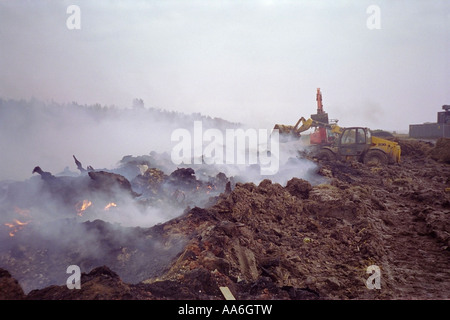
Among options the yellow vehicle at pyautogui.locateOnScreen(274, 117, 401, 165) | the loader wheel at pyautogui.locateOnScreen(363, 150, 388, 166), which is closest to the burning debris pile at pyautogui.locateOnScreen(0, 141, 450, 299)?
the loader wheel at pyautogui.locateOnScreen(363, 150, 388, 166)

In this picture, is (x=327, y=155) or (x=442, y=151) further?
(x=442, y=151)

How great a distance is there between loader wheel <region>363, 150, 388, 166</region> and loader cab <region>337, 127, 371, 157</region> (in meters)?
0.34

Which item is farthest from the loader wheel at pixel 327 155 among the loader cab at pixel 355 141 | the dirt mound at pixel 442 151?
the dirt mound at pixel 442 151

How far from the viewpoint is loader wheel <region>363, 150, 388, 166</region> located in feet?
51.9

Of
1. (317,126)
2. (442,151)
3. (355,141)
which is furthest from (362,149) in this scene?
(442,151)

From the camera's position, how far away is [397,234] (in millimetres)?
6391

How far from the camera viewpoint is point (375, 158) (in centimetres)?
1598

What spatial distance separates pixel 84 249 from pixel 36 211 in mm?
2789

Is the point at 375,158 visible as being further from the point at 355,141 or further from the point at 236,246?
the point at 236,246

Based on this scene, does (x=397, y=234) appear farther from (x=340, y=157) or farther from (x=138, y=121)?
(x=138, y=121)

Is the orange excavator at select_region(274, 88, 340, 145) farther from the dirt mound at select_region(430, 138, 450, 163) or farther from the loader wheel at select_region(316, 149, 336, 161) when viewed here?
the dirt mound at select_region(430, 138, 450, 163)

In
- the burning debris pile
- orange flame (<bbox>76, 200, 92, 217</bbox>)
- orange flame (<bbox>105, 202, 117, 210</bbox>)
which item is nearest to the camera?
the burning debris pile
